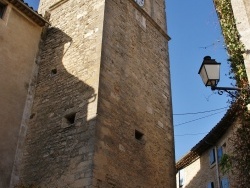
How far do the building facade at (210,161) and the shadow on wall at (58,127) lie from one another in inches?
186

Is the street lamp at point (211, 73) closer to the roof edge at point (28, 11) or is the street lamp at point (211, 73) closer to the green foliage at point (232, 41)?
the green foliage at point (232, 41)

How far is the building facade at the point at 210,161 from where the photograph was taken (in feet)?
37.9

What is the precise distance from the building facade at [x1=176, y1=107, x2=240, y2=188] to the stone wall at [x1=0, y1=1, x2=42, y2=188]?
584 cm

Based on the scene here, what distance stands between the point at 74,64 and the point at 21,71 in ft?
4.63

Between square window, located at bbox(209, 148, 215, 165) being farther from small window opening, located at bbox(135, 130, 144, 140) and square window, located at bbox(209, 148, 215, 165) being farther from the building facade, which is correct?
small window opening, located at bbox(135, 130, 144, 140)

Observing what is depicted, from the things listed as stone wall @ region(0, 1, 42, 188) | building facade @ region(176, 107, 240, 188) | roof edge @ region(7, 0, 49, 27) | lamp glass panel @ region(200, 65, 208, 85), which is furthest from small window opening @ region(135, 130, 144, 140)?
roof edge @ region(7, 0, 49, 27)

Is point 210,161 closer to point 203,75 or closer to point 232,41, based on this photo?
point 232,41

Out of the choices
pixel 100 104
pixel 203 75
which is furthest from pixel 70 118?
pixel 203 75

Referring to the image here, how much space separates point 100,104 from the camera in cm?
805

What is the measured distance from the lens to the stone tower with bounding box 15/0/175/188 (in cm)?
768

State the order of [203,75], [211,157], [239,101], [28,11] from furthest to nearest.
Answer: [211,157] < [28,11] < [239,101] < [203,75]

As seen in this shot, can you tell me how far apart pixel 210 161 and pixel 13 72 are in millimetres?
7806

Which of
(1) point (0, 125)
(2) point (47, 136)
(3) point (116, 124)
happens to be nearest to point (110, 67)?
(3) point (116, 124)

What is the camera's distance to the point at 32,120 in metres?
9.16
